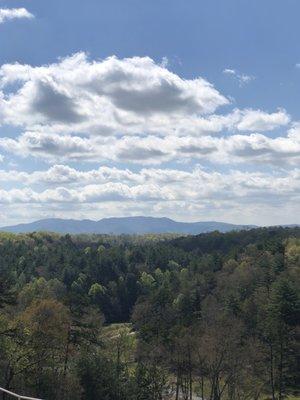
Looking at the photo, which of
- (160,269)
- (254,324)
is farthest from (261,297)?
(160,269)

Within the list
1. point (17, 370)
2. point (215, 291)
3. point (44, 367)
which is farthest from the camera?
point (215, 291)

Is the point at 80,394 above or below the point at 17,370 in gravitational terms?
below

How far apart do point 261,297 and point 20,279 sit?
3142 inches

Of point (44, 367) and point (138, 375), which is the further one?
point (138, 375)

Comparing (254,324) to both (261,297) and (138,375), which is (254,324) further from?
(138,375)

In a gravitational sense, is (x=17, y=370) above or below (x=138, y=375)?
above

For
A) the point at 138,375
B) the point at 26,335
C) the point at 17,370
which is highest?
the point at 26,335

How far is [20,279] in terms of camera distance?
145 m

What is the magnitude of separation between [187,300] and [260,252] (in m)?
46.8

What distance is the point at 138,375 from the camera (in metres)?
55.0

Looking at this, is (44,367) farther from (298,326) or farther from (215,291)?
(215,291)

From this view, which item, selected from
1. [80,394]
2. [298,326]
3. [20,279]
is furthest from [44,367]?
[20,279]

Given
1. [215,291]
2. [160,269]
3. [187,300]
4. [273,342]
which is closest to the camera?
[273,342]

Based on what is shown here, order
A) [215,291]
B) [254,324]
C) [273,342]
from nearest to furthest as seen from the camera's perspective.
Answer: [273,342] → [254,324] → [215,291]
